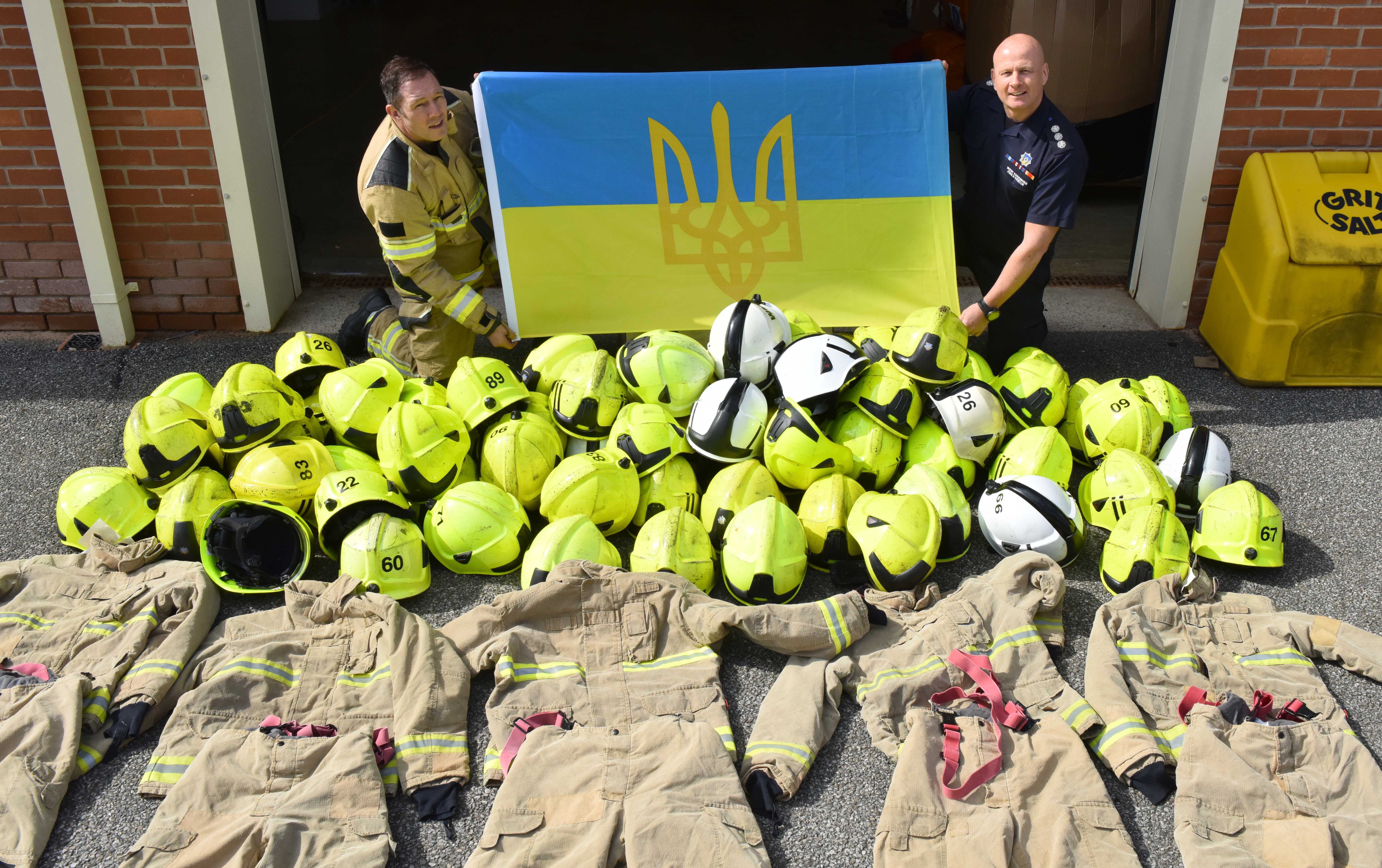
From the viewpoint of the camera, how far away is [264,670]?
360 centimetres

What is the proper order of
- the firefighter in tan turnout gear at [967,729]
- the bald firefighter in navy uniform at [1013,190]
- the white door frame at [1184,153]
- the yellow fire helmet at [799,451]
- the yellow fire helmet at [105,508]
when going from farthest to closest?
the white door frame at [1184,153] < the bald firefighter in navy uniform at [1013,190] < the yellow fire helmet at [799,451] < the yellow fire helmet at [105,508] < the firefighter in tan turnout gear at [967,729]

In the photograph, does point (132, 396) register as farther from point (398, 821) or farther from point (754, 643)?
point (754, 643)

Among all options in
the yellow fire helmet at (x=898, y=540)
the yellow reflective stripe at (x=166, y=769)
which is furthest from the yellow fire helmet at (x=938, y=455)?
the yellow reflective stripe at (x=166, y=769)

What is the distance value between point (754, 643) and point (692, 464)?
1152 millimetres

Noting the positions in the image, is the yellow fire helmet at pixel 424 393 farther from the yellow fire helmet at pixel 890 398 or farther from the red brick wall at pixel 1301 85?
the red brick wall at pixel 1301 85

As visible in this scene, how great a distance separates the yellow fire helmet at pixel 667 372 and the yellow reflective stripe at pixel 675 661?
133 centimetres

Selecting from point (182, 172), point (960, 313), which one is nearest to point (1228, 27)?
point (960, 313)

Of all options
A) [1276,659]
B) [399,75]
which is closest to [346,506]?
[399,75]

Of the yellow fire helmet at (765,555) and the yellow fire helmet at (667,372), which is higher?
the yellow fire helmet at (667,372)

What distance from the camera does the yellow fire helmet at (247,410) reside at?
451 centimetres

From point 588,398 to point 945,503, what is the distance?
1.65m

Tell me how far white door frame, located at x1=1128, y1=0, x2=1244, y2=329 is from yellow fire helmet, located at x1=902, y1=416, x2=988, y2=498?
8.16 ft

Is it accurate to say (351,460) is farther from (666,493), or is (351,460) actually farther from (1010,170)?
(1010,170)

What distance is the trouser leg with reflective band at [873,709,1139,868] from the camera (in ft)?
9.91
